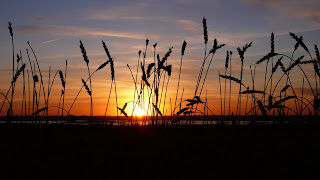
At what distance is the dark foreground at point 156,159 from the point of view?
3.95 feet

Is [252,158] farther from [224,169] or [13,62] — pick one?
[13,62]

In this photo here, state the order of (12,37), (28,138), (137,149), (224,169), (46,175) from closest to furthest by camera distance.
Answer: (46,175) < (224,169) < (137,149) < (28,138) < (12,37)

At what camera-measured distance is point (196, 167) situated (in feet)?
4.24

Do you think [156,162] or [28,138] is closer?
[156,162]

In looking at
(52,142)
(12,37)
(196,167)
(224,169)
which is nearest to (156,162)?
(196,167)

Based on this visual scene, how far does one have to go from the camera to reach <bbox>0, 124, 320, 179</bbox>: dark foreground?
1205 millimetres

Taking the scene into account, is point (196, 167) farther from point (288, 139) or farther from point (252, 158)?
point (288, 139)

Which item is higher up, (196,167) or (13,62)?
(13,62)

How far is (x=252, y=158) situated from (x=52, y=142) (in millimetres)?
915

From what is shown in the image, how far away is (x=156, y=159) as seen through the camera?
1388mm

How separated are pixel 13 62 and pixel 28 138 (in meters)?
2.22

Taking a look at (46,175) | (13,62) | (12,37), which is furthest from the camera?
(13,62)

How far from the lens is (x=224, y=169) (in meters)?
1.27

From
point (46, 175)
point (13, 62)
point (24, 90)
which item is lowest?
point (46, 175)
